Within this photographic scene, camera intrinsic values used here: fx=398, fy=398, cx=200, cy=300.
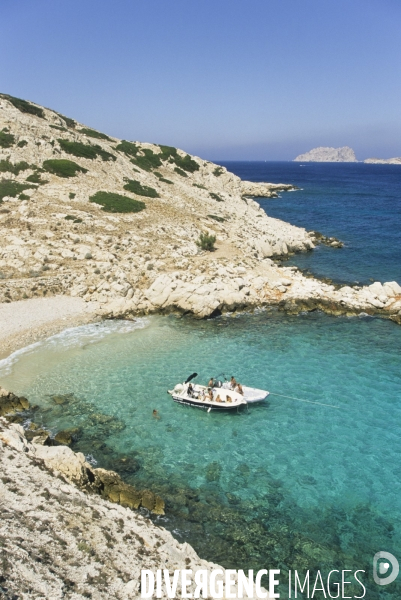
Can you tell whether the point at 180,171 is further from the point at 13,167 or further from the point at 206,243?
the point at 206,243

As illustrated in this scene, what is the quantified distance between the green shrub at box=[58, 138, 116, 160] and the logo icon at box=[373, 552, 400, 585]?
5308cm

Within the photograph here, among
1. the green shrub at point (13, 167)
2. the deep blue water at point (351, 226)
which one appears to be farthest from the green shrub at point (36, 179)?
the deep blue water at point (351, 226)

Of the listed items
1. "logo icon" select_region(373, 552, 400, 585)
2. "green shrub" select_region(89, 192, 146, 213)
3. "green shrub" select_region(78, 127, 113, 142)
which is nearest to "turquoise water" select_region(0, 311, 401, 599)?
"logo icon" select_region(373, 552, 400, 585)

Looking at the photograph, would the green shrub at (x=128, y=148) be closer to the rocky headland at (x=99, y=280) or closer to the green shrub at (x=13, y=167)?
the rocky headland at (x=99, y=280)

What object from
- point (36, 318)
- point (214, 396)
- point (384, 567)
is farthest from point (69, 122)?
point (384, 567)

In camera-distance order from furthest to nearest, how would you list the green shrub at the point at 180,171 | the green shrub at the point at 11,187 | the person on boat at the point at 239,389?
1. the green shrub at the point at 180,171
2. the green shrub at the point at 11,187
3. the person on boat at the point at 239,389

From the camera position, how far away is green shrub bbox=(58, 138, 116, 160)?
5277 cm

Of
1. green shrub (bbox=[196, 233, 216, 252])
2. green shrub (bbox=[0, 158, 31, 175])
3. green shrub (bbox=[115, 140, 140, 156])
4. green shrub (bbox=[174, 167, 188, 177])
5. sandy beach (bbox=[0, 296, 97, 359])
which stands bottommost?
sandy beach (bbox=[0, 296, 97, 359])

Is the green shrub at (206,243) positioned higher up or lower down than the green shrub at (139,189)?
lower down

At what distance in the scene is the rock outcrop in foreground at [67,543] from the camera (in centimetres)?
930

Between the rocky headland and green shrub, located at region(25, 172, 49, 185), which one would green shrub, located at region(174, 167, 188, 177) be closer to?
the rocky headland

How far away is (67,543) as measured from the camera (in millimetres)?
10562

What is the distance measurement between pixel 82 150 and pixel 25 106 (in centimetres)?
1554

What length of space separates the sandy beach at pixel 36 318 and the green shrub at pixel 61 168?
22686 millimetres
